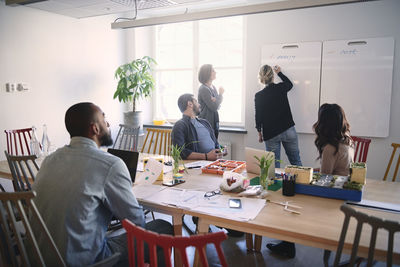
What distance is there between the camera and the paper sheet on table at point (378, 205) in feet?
5.70

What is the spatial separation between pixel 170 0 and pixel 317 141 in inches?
88.1

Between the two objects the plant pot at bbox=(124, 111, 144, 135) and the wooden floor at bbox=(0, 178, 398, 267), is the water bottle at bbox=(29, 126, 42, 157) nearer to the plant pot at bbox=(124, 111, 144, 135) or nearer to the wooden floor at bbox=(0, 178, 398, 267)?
the wooden floor at bbox=(0, 178, 398, 267)

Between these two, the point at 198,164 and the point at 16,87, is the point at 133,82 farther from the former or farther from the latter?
the point at 198,164

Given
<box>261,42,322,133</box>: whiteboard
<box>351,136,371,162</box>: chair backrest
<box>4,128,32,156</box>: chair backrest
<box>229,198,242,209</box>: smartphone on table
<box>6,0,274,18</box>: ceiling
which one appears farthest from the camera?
<box>261,42,322,133</box>: whiteboard

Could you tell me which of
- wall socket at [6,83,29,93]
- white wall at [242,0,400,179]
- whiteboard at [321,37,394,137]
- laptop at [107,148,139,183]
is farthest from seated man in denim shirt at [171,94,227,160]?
wall socket at [6,83,29,93]

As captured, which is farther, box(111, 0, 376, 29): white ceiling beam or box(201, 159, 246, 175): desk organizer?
box(201, 159, 246, 175): desk organizer

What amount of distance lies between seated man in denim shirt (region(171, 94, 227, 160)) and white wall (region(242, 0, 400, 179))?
1.60 metres

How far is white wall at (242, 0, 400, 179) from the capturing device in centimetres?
380

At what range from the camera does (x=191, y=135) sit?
3.13 m

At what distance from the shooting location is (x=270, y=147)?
400cm

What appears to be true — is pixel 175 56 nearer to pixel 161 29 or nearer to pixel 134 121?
pixel 161 29

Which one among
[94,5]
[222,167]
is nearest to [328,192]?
[222,167]

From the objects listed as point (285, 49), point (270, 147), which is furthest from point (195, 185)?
point (285, 49)

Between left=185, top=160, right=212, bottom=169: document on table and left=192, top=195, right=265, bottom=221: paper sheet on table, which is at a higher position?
left=185, top=160, right=212, bottom=169: document on table
